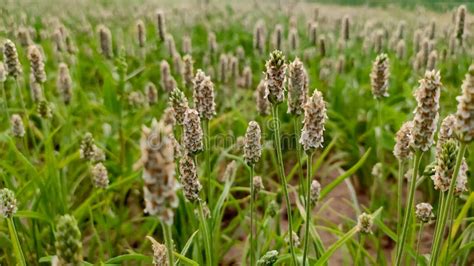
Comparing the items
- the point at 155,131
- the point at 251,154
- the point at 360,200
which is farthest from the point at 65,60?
the point at 155,131

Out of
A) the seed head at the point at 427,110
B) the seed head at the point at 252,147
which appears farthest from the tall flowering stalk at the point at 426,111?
the seed head at the point at 252,147

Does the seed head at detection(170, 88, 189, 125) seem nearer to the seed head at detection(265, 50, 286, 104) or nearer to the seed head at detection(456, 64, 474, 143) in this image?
the seed head at detection(265, 50, 286, 104)

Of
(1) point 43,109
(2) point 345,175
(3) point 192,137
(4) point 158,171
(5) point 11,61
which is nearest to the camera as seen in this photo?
(4) point 158,171

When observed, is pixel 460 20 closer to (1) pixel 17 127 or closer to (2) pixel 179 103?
(2) pixel 179 103

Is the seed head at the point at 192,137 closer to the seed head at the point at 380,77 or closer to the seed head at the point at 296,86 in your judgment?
the seed head at the point at 296,86

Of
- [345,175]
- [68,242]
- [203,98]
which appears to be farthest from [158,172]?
[345,175]

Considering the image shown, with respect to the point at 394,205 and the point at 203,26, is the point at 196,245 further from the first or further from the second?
the point at 203,26
